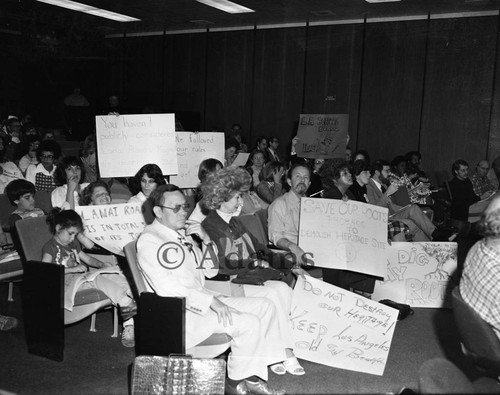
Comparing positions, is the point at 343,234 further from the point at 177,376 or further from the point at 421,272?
the point at 177,376

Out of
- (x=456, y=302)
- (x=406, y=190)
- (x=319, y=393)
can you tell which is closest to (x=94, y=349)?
(x=319, y=393)

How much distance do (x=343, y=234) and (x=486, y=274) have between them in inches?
72.7

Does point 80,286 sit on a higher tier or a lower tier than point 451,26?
lower

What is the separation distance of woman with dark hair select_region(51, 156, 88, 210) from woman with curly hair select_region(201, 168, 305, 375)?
164cm

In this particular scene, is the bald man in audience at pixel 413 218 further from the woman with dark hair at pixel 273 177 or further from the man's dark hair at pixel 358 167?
the woman with dark hair at pixel 273 177

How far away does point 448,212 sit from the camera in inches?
296

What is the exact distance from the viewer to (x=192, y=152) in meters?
6.16

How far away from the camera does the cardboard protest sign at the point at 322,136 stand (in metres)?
8.05

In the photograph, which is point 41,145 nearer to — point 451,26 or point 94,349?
point 94,349

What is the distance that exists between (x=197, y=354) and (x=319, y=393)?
74 cm

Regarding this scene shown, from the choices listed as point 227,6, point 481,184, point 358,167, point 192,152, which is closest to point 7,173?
point 192,152

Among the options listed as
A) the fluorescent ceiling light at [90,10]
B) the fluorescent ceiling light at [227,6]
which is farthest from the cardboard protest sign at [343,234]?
the fluorescent ceiling light at [90,10]

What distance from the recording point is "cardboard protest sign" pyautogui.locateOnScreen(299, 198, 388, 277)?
4594 mm

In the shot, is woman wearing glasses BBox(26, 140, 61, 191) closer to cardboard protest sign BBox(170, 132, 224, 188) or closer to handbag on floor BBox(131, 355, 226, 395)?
cardboard protest sign BBox(170, 132, 224, 188)
